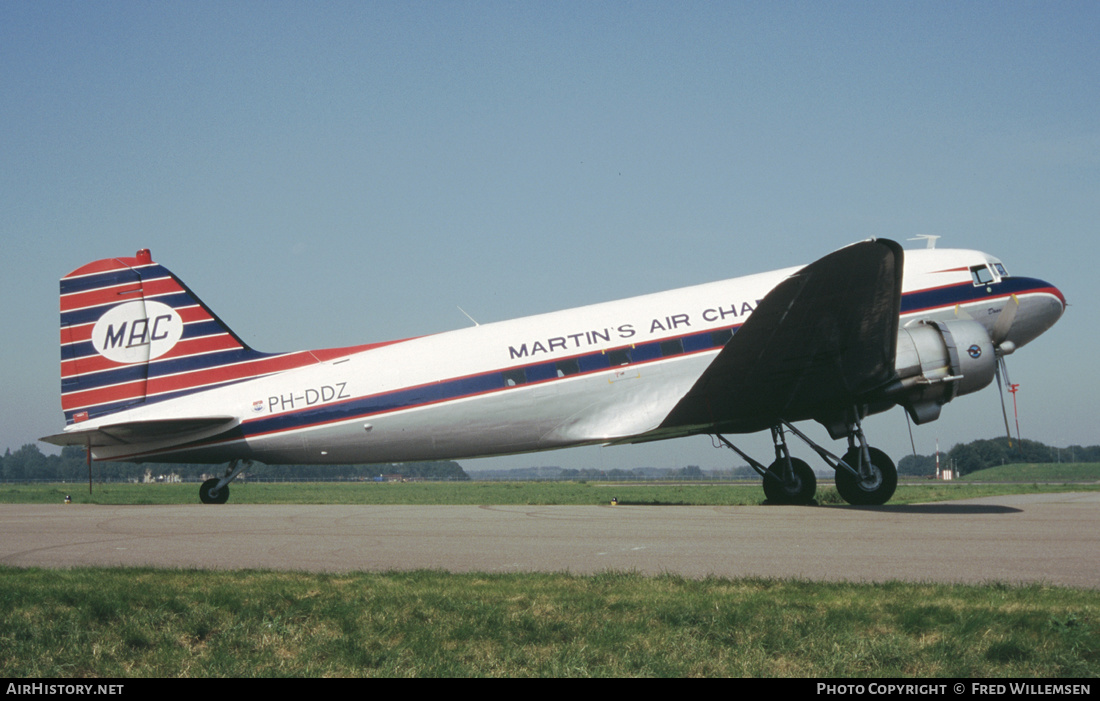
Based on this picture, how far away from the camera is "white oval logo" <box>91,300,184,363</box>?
18.7 m

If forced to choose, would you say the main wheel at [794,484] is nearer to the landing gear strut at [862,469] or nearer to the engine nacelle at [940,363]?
the landing gear strut at [862,469]

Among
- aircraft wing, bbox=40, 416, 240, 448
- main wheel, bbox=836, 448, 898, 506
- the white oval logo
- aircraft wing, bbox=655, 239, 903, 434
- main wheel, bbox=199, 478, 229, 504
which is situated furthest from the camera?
main wheel, bbox=199, 478, 229, 504

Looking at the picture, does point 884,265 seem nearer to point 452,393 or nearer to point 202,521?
point 452,393

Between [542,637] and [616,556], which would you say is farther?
[616,556]

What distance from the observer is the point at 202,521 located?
14.3m

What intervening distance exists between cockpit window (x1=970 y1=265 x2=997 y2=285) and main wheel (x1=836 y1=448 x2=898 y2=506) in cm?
449

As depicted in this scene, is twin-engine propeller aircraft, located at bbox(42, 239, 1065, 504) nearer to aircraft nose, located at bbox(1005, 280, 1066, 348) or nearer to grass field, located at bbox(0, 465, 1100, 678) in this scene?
aircraft nose, located at bbox(1005, 280, 1066, 348)

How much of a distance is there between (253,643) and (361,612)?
2.97 ft

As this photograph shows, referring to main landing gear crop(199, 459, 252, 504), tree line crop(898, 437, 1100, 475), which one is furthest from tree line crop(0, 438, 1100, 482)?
main landing gear crop(199, 459, 252, 504)

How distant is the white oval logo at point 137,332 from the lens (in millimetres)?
18656

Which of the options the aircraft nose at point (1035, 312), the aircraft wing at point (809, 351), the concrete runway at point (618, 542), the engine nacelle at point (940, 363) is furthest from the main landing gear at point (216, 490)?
the aircraft nose at point (1035, 312)

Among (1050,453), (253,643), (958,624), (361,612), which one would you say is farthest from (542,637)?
(1050,453)

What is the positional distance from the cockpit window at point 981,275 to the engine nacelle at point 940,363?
2.08 meters

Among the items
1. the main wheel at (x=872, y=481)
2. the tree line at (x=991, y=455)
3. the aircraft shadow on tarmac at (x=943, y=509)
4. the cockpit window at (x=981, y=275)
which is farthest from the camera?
the tree line at (x=991, y=455)
